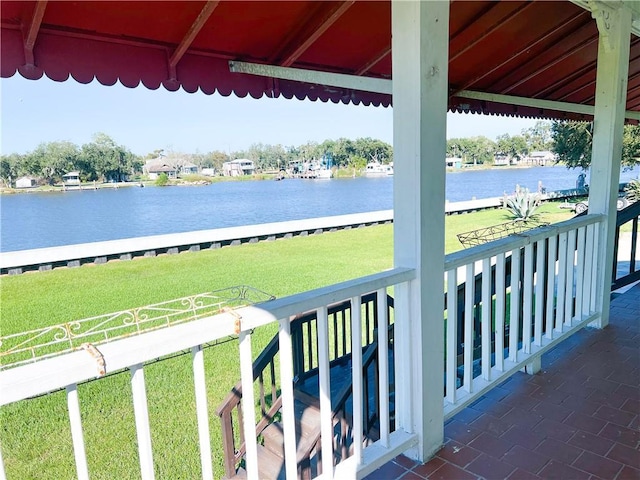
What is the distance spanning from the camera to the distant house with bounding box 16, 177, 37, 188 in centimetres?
1883

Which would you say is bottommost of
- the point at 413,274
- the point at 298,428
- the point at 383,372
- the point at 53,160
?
the point at 298,428

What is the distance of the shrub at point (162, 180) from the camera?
2897cm

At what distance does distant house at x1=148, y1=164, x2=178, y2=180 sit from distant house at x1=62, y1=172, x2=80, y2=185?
6642mm

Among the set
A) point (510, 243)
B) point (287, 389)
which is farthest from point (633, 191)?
point (287, 389)

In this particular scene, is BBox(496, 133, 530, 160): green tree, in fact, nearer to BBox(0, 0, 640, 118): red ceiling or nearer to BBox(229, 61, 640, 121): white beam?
BBox(0, 0, 640, 118): red ceiling

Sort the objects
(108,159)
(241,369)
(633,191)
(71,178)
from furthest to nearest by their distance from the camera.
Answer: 1. (108,159)
2. (71,178)
3. (633,191)
4. (241,369)

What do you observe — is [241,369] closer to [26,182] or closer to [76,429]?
[76,429]

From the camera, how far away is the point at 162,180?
29.3m

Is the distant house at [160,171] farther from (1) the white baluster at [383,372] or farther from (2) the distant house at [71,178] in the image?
(1) the white baluster at [383,372]

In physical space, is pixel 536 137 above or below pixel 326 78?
above

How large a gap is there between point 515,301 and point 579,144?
27.2m

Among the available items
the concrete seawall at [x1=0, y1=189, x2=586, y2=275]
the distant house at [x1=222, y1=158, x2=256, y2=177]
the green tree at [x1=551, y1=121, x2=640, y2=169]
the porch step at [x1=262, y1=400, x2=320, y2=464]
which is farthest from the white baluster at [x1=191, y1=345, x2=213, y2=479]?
the distant house at [x1=222, y1=158, x2=256, y2=177]

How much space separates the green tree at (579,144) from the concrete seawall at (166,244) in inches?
511

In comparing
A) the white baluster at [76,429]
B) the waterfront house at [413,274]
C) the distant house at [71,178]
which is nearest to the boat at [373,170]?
the distant house at [71,178]
